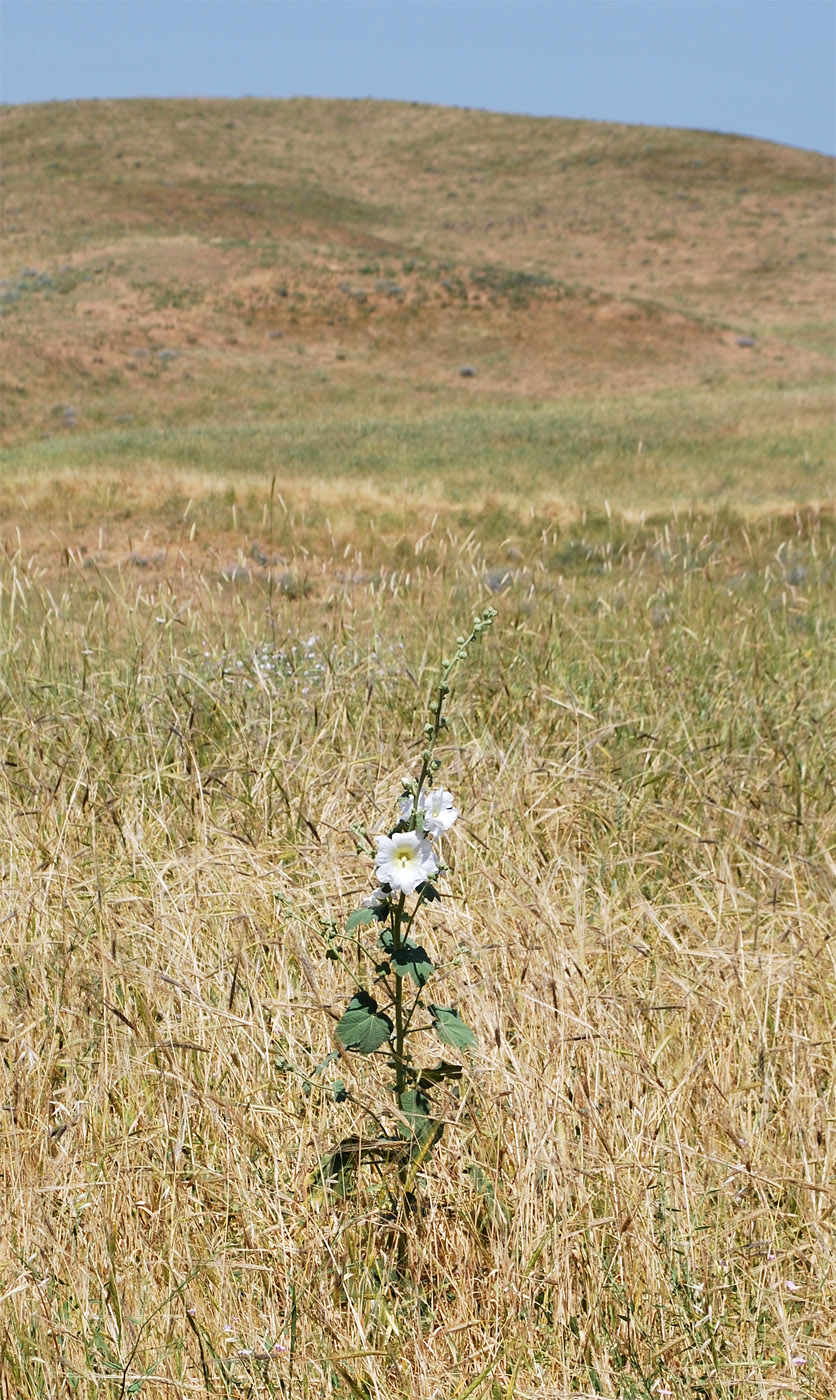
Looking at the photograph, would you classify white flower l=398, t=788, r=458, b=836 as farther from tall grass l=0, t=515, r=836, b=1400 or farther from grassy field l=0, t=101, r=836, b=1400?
tall grass l=0, t=515, r=836, b=1400

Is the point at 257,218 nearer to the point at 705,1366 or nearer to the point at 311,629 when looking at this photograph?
the point at 311,629

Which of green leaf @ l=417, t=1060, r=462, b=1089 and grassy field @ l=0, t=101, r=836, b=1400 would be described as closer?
grassy field @ l=0, t=101, r=836, b=1400

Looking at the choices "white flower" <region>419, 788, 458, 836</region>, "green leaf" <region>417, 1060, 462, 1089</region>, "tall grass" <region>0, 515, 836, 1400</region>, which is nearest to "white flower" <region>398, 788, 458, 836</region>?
"white flower" <region>419, 788, 458, 836</region>

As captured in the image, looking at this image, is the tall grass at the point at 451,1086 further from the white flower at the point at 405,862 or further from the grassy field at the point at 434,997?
the white flower at the point at 405,862

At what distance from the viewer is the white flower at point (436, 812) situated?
155 cm

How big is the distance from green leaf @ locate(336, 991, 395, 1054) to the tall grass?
0.14 metres

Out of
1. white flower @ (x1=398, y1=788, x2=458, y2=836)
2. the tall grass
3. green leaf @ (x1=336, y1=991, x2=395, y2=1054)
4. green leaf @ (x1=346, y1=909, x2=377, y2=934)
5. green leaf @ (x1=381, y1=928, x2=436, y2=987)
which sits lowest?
the tall grass

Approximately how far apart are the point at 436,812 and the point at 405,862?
0.32 feet

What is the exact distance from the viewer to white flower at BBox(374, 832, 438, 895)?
1.52 metres

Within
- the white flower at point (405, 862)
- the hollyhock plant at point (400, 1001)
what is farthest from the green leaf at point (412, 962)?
the white flower at point (405, 862)

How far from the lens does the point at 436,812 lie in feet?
5.28

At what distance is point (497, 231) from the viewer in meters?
47.8

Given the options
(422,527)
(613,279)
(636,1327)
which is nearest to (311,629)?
(636,1327)

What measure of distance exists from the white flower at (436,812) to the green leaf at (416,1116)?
425 mm
